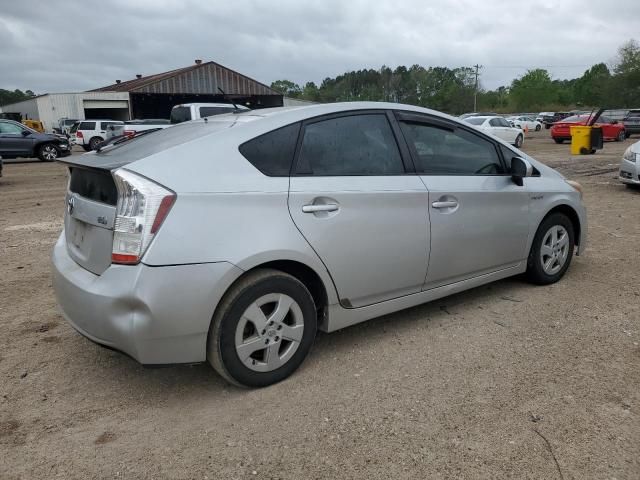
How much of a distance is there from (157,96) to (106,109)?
494cm

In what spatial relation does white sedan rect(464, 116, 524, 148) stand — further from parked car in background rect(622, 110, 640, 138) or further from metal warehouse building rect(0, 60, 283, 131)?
metal warehouse building rect(0, 60, 283, 131)

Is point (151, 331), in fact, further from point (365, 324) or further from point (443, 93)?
point (443, 93)

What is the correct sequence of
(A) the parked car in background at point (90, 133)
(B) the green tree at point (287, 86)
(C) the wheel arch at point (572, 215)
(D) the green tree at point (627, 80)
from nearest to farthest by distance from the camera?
(C) the wheel arch at point (572, 215), (A) the parked car in background at point (90, 133), (D) the green tree at point (627, 80), (B) the green tree at point (287, 86)

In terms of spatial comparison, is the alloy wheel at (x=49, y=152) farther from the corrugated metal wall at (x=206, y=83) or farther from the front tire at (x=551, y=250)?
the corrugated metal wall at (x=206, y=83)

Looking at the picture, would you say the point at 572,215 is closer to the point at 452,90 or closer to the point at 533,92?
the point at 452,90

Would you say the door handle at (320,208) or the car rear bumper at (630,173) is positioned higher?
the door handle at (320,208)

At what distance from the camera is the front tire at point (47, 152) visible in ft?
66.0

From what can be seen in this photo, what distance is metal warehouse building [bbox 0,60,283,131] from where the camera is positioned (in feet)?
136

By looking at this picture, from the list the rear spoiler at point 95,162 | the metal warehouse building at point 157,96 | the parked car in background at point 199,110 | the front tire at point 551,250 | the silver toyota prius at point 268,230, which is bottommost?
the front tire at point 551,250

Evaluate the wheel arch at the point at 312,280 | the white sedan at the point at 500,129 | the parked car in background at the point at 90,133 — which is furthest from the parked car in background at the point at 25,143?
the wheel arch at the point at 312,280

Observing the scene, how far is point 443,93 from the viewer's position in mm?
99812

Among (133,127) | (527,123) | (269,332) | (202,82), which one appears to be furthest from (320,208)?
(527,123)

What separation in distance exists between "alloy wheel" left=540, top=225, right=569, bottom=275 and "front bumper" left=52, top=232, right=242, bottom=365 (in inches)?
120

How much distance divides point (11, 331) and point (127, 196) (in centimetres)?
203
